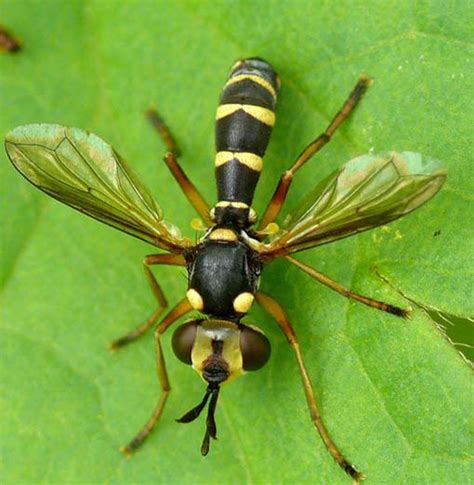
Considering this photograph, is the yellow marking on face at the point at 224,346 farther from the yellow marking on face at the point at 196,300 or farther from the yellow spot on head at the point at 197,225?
the yellow spot on head at the point at 197,225

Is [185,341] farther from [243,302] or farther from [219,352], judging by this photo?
[243,302]

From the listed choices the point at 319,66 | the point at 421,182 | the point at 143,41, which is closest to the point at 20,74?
the point at 143,41

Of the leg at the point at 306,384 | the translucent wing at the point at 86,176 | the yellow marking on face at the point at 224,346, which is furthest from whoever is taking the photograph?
the translucent wing at the point at 86,176

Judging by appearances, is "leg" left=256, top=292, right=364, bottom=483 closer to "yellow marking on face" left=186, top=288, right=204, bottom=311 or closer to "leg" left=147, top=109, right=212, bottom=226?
"yellow marking on face" left=186, top=288, right=204, bottom=311

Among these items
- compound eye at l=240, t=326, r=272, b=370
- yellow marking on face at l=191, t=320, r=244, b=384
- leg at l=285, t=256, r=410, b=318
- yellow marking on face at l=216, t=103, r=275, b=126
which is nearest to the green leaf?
leg at l=285, t=256, r=410, b=318

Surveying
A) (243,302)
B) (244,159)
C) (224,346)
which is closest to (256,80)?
(244,159)

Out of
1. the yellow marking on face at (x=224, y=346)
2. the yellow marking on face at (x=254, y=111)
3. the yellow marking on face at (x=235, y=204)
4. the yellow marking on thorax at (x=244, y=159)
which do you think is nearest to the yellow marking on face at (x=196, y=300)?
the yellow marking on face at (x=224, y=346)
